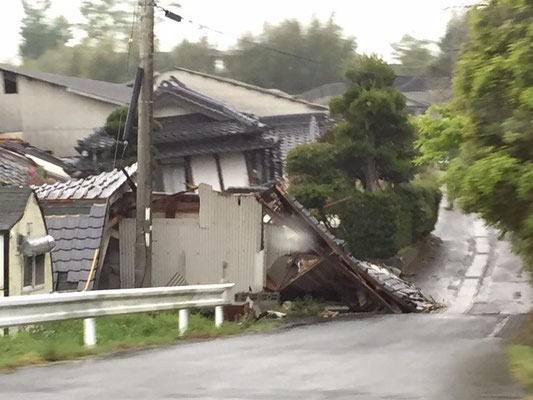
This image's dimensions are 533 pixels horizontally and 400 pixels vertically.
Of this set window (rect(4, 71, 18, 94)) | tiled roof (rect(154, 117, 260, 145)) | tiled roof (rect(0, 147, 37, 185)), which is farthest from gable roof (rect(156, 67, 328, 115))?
tiled roof (rect(0, 147, 37, 185))

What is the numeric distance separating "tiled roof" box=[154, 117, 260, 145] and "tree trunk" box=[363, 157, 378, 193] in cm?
661

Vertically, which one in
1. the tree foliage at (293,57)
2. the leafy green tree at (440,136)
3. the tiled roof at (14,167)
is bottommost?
the leafy green tree at (440,136)

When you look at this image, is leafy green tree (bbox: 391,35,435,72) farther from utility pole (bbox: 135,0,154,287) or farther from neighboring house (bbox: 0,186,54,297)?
neighboring house (bbox: 0,186,54,297)

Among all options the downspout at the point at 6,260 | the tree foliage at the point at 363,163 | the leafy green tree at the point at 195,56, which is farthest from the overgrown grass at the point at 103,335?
the leafy green tree at the point at 195,56

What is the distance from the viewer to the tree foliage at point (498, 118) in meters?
9.17

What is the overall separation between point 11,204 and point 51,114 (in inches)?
929

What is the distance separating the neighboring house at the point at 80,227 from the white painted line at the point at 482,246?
759 inches

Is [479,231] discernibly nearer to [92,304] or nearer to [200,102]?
[200,102]

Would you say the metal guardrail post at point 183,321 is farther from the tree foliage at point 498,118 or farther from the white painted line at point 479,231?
the white painted line at point 479,231

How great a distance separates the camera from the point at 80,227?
1994cm

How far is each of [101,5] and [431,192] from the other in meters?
41.2

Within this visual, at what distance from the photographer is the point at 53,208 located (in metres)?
21.0

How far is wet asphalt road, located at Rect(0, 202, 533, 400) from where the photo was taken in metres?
7.26

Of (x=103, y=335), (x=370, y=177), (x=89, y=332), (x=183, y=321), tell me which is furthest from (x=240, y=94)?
(x=89, y=332)
